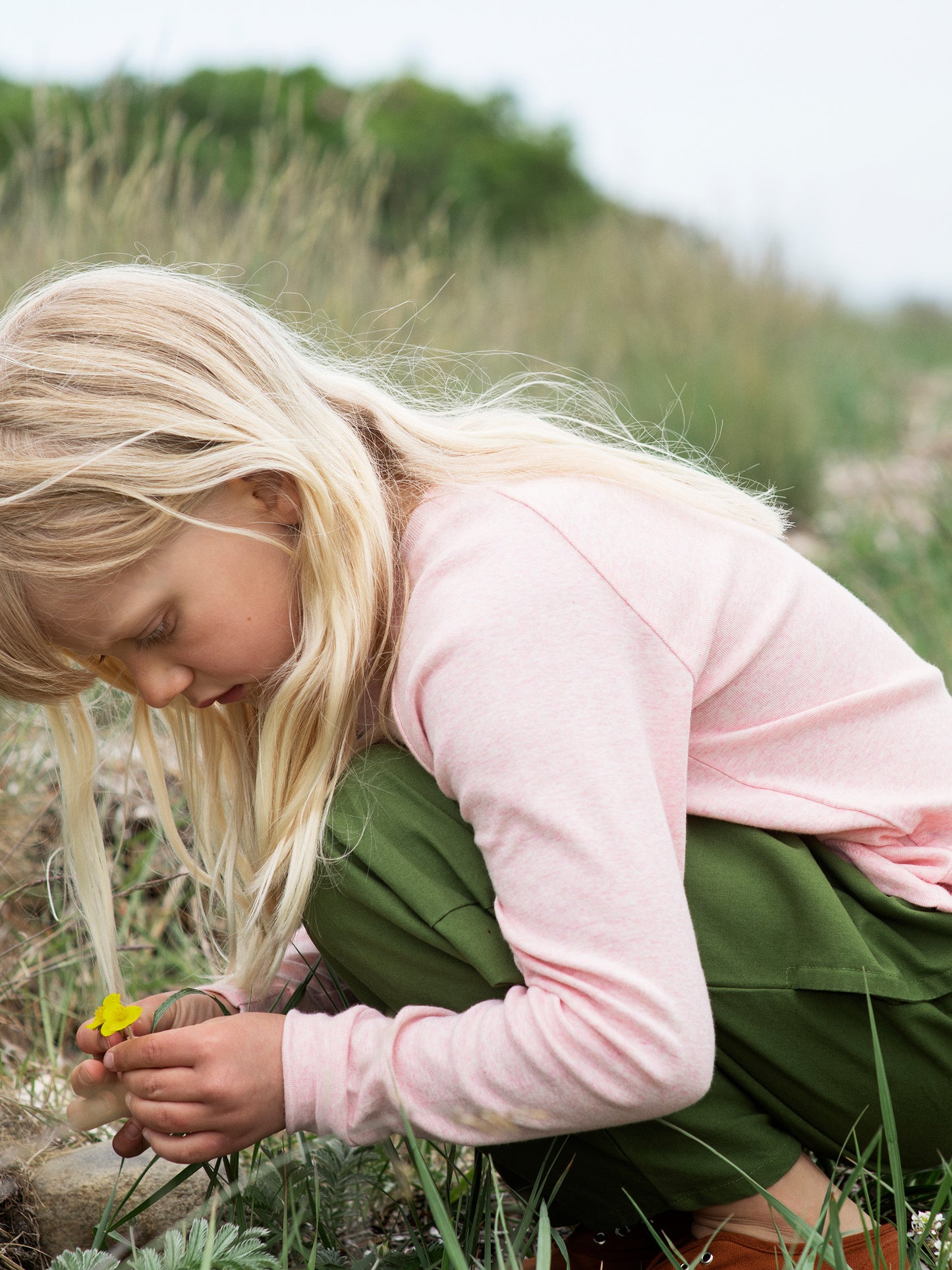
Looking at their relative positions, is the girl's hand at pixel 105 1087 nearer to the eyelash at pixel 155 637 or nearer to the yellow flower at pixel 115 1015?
the yellow flower at pixel 115 1015

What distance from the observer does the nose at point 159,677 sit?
4.02 ft

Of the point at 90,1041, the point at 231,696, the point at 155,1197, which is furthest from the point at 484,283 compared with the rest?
the point at 155,1197

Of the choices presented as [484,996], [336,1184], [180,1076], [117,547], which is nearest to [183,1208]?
[336,1184]

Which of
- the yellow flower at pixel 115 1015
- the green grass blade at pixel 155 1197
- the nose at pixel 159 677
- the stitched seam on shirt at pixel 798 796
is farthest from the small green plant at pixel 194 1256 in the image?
the stitched seam on shirt at pixel 798 796

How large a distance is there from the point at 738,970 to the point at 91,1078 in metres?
0.63

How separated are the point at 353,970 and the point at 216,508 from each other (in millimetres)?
480

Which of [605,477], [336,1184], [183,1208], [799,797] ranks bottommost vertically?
[183,1208]

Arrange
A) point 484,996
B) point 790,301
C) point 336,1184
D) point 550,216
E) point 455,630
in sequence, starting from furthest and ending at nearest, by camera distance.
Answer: point 550,216
point 790,301
point 336,1184
point 484,996
point 455,630

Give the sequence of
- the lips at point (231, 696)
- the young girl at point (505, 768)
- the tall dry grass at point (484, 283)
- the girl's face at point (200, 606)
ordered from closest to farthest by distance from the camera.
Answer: the young girl at point (505, 768) < the girl's face at point (200, 606) < the lips at point (231, 696) < the tall dry grass at point (484, 283)

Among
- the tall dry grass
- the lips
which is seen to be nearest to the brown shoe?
the lips

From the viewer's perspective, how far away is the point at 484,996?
119 centimetres

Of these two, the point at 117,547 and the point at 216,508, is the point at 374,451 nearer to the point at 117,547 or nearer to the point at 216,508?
the point at 216,508

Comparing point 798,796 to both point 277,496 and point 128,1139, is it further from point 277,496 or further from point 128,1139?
point 128,1139

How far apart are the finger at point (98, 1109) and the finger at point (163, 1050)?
0.36ft
